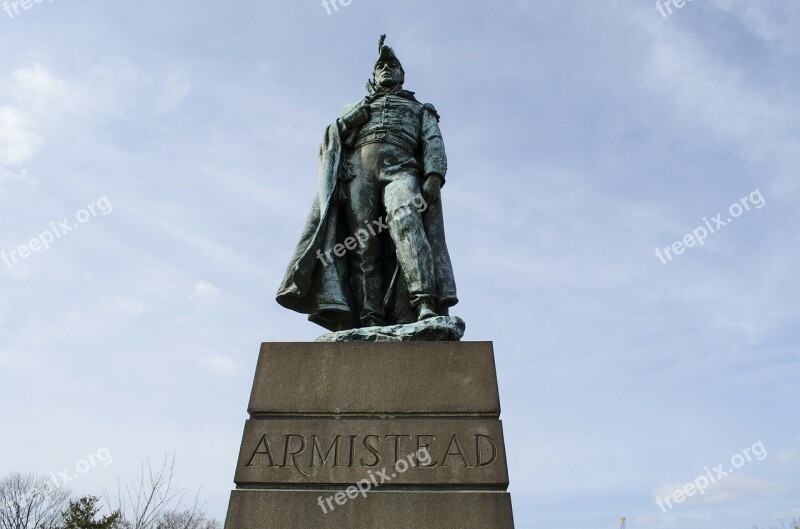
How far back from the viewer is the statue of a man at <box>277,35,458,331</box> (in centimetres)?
706

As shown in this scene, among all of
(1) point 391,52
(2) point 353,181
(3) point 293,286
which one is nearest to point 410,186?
(2) point 353,181

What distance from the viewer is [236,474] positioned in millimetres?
5492

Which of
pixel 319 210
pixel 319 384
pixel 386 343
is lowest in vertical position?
pixel 319 384

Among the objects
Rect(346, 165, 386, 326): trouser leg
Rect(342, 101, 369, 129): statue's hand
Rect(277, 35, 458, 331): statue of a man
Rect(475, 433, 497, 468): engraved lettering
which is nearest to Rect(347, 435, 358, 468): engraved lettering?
Rect(475, 433, 497, 468): engraved lettering

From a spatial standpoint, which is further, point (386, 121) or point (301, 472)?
point (386, 121)

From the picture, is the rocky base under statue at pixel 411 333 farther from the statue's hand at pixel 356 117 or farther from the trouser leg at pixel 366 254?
the statue's hand at pixel 356 117

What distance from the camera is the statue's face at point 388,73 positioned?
8508 mm

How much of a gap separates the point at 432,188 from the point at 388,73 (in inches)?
74.0

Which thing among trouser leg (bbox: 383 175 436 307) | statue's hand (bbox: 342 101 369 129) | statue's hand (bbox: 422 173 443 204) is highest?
statue's hand (bbox: 342 101 369 129)

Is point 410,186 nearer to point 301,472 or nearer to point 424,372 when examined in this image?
point 424,372

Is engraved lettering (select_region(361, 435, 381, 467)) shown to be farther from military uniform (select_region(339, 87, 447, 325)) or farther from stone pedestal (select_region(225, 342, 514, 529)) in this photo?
military uniform (select_region(339, 87, 447, 325))

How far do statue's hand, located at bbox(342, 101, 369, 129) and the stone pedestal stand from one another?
3.01m

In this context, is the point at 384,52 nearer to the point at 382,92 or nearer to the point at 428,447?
the point at 382,92

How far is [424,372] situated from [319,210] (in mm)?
2536
